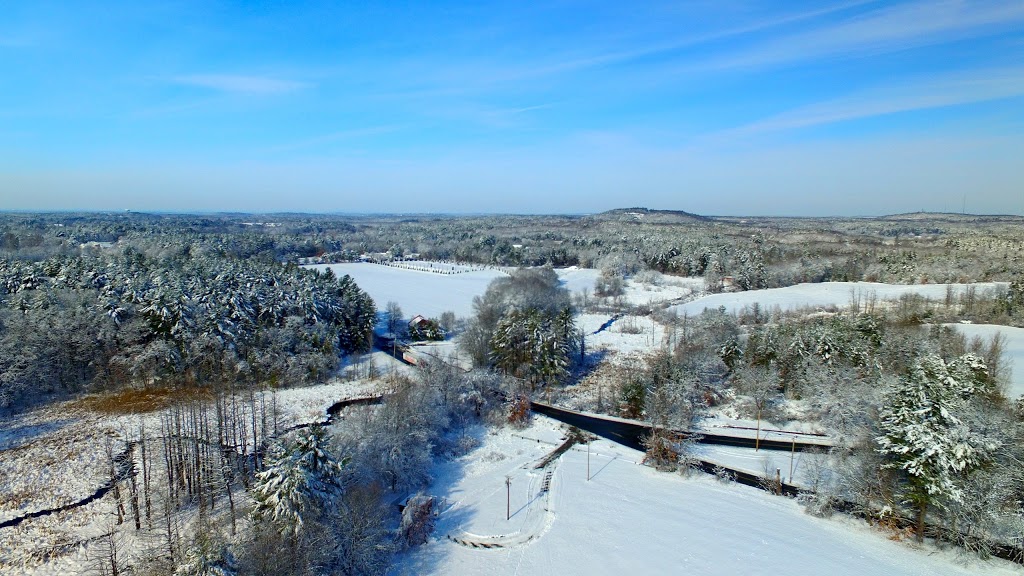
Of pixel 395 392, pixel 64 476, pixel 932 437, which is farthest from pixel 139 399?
pixel 932 437

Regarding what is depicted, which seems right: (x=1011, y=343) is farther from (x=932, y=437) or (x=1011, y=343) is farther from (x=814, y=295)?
(x=932, y=437)

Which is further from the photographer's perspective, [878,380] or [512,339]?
[512,339]

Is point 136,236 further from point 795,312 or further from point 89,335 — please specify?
point 795,312

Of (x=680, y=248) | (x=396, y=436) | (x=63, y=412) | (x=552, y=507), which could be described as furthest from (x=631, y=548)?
(x=680, y=248)

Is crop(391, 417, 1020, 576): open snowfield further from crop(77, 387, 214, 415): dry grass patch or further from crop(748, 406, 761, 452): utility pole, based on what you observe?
crop(77, 387, 214, 415): dry grass patch

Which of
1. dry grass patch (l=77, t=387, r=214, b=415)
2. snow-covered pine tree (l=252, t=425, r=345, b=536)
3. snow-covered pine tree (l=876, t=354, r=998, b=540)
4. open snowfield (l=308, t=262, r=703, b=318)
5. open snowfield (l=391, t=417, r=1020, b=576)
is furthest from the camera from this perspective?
open snowfield (l=308, t=262, r=703, b=318)

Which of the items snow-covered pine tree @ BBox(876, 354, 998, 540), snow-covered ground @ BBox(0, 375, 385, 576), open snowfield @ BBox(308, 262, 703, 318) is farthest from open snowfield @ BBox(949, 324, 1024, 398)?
snow-covered ground @ BBox(0, 375, 385, 576)

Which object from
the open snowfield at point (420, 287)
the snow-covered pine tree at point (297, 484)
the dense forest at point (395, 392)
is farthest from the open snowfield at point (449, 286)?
the snow-covered pine tree at point (297, 484)
